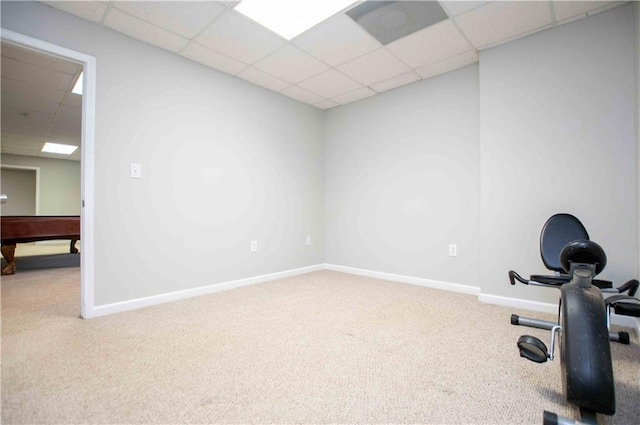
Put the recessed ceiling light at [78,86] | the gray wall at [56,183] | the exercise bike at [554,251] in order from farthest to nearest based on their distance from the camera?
1. the gray wall at [56,183]
2. the recessed ceiling light at [78,86]
3. the exercise bike at [554,251]

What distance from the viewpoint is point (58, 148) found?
6793mm

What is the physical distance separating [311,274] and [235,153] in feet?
5.82

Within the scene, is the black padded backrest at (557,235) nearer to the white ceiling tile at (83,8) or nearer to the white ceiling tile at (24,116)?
the white ceiling tile at (83,8)

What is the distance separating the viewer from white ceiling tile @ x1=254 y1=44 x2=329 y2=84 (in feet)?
8.84

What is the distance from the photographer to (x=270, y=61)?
Answer: 112 inches

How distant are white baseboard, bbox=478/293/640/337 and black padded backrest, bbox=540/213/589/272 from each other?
1.90 ft

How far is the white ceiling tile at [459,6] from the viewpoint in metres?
2.04

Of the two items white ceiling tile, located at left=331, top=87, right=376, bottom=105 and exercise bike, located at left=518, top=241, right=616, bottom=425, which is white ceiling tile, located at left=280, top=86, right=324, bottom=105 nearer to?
white ceiling tile, located at left=331, top=87, right=376, bottom=105

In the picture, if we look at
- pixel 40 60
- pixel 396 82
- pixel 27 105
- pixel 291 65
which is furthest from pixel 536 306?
pixel 27 105

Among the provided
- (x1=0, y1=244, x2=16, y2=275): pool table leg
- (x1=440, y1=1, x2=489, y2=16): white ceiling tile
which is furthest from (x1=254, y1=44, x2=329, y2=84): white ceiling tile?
(x1=0, y1=244, x2=16, y2=275): pool table leg

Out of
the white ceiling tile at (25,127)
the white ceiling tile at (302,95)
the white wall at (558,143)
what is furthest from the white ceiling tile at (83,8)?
the white ceiling tile at (25,127)

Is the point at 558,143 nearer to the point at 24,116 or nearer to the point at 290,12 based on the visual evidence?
the point at 290,12

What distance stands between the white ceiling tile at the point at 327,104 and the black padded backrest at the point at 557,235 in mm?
2823

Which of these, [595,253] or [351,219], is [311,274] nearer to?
[351,219]
